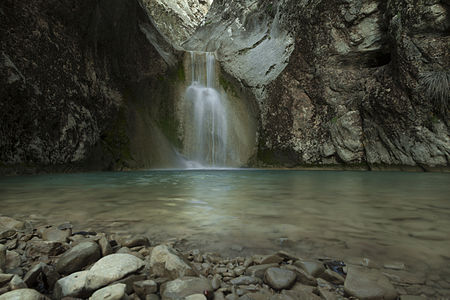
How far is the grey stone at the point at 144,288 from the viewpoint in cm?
128

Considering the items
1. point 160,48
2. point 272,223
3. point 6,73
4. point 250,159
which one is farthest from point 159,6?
point 272,223

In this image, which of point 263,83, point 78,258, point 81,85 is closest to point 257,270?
point 78,258

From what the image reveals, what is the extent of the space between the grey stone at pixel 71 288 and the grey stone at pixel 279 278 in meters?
0.92

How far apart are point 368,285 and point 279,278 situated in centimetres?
43

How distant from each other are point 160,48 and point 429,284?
17.1 meters

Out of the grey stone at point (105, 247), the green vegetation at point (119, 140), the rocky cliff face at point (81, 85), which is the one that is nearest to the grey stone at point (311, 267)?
the grey stone at point (105, 247)

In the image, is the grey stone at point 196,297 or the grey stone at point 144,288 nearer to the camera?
the grey stone at point 196,297

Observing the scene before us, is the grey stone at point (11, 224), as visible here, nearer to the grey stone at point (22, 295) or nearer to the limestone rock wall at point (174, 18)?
the grey stone at point (22, 295)

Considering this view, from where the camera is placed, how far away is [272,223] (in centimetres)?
249

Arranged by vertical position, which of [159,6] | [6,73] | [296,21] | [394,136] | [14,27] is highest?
[159,6]

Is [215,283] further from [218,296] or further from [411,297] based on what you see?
[411,297]

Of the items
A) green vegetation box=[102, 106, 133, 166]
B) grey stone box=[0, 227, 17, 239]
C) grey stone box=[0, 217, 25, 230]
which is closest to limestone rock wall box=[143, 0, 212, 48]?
green vegetation box=[102, 106, 133, 166]

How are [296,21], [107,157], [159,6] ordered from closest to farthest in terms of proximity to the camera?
[107,157], [296,21], [159,6]

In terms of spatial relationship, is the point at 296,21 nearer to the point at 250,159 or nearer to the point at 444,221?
the point at 250,159
